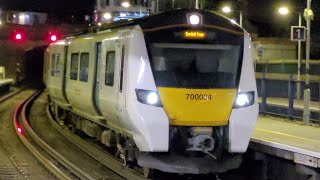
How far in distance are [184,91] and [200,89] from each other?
0.29 meters

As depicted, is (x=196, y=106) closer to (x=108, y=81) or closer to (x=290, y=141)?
(x=108, y=81)

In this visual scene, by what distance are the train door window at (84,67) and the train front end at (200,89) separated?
146 inches

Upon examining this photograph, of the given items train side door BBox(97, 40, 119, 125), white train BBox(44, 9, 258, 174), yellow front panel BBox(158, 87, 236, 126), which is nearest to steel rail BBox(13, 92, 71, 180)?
train side door BBox(97, 40, 119, 125)

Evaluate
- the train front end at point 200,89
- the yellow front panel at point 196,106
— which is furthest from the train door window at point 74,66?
the yellow front panel at point 196,106

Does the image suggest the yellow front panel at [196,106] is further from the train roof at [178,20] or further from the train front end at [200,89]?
the train roof at [178,20]

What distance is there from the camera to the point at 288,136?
12.8 metres

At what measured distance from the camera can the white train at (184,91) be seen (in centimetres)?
983

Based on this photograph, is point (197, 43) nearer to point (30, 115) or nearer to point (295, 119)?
point (295, 119)

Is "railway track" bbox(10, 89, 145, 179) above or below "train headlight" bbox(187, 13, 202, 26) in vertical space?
below

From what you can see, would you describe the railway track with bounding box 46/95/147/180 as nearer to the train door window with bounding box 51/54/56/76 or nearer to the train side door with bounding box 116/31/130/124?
the train side door with bounding box 116/31/130/124

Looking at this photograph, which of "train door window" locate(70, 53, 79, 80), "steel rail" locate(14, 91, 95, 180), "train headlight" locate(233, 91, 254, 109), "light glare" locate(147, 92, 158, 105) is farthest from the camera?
"train door window" locate(70, 53, 79, 80)

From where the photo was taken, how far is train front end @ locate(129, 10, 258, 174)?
987 centimetres

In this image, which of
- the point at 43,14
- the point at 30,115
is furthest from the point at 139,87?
the point at 43,14

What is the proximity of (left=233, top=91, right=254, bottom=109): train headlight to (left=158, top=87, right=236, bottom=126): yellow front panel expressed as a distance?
0.19 m
